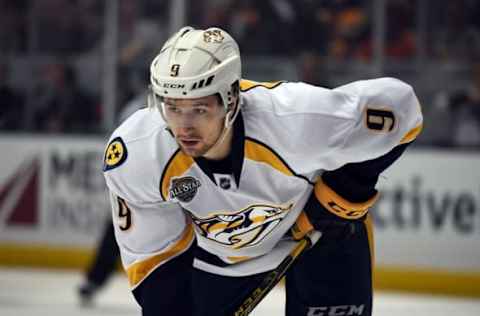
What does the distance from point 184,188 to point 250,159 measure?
0.17 metres

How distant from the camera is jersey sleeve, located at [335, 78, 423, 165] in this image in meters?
2.61

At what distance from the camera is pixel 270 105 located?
2.63 meters

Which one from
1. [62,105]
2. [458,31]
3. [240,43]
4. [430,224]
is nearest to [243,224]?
[430,224]

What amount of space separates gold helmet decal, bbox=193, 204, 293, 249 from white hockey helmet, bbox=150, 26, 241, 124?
30 centimetres

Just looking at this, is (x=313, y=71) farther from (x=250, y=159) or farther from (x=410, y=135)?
(x=250, y=159)

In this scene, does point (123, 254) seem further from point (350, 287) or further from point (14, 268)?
point (14, 268)

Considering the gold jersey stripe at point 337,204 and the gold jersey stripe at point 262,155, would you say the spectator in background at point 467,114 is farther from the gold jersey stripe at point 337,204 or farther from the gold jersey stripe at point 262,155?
the gold jersey stripe at point 262,155

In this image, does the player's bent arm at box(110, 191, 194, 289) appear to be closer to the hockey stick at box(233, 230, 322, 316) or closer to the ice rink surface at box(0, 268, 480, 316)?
the hockey stick at box(233, 230, 322, 316)

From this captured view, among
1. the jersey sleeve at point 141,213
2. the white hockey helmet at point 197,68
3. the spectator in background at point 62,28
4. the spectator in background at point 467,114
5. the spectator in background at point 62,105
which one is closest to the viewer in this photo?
the white hockey helmet at point 197,68

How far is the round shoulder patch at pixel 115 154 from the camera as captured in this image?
2561 mm

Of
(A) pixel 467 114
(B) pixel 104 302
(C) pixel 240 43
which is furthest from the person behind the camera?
(C) pixel 240 43

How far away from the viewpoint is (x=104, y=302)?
5.76 meters

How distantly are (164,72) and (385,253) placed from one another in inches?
149

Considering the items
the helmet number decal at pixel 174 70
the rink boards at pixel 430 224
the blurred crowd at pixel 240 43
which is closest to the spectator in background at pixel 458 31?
the blurred crowd at pixel 240 43
